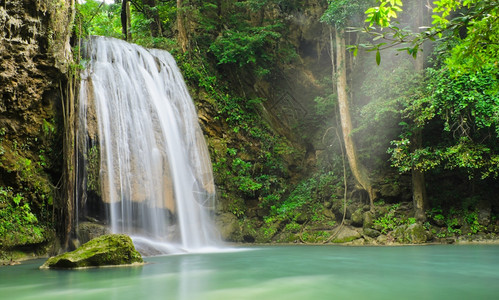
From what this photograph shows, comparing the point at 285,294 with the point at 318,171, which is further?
the point at 318,171

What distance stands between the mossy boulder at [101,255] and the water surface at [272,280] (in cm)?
36

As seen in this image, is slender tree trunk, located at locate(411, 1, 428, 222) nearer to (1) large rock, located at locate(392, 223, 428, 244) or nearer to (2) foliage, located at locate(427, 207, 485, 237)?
(2) foliage, located at locate(427, 207, 485, 237)

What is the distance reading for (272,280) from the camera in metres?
5.12

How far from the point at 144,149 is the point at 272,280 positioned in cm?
672

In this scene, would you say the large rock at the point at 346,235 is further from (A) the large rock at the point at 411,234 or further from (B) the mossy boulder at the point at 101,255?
(B) the mossy boulder at the point at 101,255

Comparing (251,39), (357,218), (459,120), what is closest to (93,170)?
(357,218)

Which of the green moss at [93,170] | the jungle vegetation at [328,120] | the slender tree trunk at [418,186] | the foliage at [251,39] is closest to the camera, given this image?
the green moss at [93,170]

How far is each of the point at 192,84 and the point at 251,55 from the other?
2.65 metres

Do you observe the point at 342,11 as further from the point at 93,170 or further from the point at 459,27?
the point at 459,27

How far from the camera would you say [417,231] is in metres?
10.9

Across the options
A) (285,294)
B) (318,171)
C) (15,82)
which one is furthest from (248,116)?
(285,294)

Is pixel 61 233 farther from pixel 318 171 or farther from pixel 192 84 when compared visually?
pixel 318 171

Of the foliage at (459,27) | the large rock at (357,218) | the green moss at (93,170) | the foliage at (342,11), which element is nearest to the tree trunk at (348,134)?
the foliage at (342,11)

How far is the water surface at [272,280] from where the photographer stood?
4164mm
